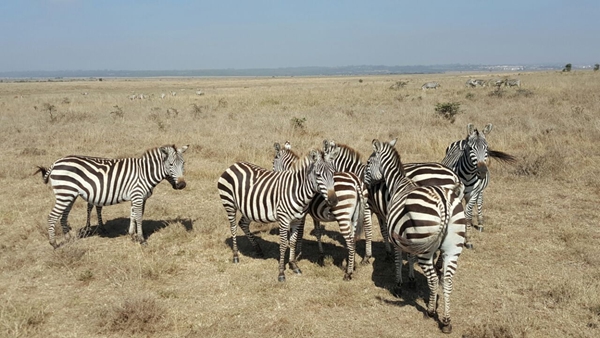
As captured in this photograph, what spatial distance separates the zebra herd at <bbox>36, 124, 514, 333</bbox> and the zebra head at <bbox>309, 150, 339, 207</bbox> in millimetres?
15

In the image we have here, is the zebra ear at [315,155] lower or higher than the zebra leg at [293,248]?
higher

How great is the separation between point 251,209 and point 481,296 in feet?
13.0

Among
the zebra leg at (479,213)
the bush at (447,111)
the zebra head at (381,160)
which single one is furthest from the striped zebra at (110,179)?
the bush at (447,111)

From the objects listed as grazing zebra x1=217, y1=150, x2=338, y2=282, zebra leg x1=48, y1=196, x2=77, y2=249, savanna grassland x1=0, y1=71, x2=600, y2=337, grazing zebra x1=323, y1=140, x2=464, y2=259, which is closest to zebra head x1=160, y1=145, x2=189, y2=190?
grazing zebra x1=217, y1=150, x2=338, y2=282

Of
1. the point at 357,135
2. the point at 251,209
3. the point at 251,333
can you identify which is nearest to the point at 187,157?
the point at 357,135

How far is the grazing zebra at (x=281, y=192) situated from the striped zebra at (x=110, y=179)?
4.45 ft

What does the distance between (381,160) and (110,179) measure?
5.25 metres

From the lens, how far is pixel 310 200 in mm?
6648

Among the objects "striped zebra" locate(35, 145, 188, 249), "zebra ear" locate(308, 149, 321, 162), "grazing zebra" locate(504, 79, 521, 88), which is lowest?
"striped zebra" locate(35, 145, 188, 249)

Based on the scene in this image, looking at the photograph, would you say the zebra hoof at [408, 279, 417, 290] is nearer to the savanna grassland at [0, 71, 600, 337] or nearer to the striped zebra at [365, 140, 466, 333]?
→ the savanna grassland at [0, 71, 600, 337]

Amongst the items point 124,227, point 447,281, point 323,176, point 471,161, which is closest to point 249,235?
point 323,176

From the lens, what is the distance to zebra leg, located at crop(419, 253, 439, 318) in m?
5.43

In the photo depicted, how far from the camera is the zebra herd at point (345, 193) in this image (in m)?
5.31

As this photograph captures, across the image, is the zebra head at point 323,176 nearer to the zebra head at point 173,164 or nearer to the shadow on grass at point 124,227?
the zebra head at point 173,164
